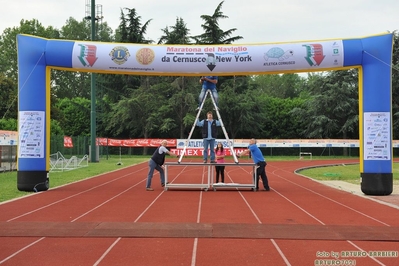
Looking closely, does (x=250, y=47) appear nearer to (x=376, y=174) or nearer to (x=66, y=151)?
(x=376, y=174)

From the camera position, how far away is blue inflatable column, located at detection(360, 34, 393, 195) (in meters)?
14.3

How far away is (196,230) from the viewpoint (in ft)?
28.3

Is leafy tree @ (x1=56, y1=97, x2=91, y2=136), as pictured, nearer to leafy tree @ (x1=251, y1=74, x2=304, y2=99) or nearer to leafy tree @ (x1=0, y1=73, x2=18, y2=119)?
leafy tree @ (x1=0, y1=73, x2=18, y2=119)

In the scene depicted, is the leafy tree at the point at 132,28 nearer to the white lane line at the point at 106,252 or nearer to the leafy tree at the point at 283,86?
the leafy tree at the point at 283,86

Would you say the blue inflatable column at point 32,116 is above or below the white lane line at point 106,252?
above

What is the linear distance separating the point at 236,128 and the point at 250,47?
3880 cm

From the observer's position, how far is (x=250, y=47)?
1529 cm

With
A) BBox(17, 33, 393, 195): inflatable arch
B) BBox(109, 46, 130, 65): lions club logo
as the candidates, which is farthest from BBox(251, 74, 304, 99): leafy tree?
BBox(109, 46, 130, 65): lions club logo

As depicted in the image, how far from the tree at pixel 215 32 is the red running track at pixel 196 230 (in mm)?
38690

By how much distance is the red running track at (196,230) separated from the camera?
674cm

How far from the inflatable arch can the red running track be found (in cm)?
123

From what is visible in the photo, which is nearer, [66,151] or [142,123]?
[66,151]

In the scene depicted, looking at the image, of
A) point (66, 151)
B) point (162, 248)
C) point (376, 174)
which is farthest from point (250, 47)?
point (66, 151)

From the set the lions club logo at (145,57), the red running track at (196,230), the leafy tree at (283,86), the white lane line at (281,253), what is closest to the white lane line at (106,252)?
the red running track at (196,230)
